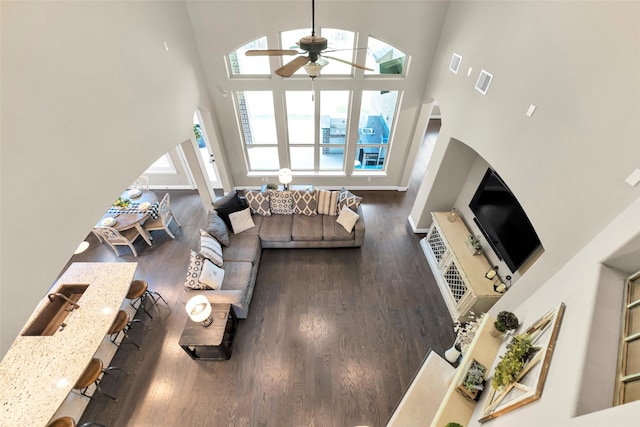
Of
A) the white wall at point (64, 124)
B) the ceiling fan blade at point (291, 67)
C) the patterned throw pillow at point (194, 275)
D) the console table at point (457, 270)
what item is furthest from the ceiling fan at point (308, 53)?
the console table at point (457, 270)

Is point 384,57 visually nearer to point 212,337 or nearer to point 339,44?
point 339,44

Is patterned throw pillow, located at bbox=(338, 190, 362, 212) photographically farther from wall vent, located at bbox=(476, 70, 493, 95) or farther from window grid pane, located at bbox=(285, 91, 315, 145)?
wall vent, located at bbox=(476, 70, 493, 95)

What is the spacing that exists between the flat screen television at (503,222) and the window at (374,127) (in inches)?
109

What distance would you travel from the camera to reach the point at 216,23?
16.4ft

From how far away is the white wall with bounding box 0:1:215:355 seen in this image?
85.2 inches

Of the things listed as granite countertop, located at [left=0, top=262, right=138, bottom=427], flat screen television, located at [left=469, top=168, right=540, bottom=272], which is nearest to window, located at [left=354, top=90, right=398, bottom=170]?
flat screen television, located at [left=469, top=168, right=540, bottom=272]

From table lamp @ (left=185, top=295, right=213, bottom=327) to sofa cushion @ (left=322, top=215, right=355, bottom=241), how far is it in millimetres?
2602

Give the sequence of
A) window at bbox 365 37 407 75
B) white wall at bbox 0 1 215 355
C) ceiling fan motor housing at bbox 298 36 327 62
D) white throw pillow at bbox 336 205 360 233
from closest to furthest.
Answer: white wall at bbox 0 1 215 355 → ceiling fan motor housing at bbox 298 36 327 62 → window at bbox 365 37 407 75 → white throw pillow at bbox 336 205 360 233

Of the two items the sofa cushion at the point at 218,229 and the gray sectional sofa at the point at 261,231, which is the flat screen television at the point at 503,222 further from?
the sofa cushion at the point at 218,229

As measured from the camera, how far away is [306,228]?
5.83m

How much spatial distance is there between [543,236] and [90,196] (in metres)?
4.81

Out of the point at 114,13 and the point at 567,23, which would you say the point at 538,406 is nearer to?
the point at 567,23

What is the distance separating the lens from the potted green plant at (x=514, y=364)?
2.20 meters

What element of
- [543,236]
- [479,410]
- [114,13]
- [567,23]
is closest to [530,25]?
[567,23]
